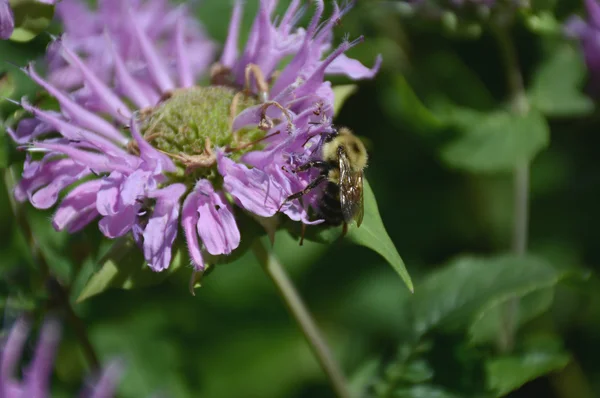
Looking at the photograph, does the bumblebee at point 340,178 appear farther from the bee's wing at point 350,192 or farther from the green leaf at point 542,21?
the green leaf at point 542,21

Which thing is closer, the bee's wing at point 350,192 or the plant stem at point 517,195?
the bee's wing at point 350,192

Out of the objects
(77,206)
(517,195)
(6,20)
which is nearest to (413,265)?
(517,195)

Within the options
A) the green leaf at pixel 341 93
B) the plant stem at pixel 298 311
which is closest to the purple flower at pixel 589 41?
the green leaf at pixel 341 93

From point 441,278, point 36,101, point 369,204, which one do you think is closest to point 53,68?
point 36,101

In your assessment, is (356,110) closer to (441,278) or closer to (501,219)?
(501,219)

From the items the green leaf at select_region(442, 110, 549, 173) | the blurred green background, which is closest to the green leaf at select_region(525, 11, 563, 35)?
the blurred green background

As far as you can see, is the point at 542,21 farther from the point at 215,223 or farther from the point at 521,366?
the point at 215,223
